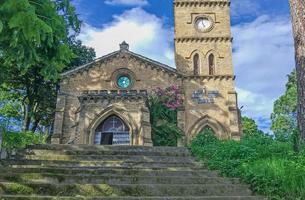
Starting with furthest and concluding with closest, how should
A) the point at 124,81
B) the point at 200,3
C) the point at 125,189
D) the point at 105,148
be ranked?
1. the point at 200,3
2. the point at 124,81
3. the point at 105,148
4. the point at 125,189

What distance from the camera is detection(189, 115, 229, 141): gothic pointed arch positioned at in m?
26.7

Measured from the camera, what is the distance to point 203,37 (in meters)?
29.3

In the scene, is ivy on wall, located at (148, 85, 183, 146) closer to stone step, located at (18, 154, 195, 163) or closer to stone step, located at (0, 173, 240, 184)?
stone step, located at (18, 154, 195, 163)

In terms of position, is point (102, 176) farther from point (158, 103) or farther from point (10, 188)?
point (158, 103)

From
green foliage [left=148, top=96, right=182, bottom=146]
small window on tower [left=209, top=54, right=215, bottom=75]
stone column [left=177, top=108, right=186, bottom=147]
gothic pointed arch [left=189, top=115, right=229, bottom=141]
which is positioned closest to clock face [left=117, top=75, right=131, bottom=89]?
green foliage [left=148, top=96, right=182, bottom=146]

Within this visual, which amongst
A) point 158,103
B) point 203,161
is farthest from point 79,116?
point 203,161

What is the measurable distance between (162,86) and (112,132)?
5498mm

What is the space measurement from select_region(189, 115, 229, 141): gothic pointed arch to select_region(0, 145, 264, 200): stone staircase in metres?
14.5

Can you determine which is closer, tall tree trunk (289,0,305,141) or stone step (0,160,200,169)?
tall tree trunk (289,0,305,141)

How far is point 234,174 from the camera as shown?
999 centimetres

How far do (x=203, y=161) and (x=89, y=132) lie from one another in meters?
13.1

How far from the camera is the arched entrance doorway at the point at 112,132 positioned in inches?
959

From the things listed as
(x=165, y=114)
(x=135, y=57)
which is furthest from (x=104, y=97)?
(x=135, y=57)

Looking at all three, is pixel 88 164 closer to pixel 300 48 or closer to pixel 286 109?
pixel 300 48
